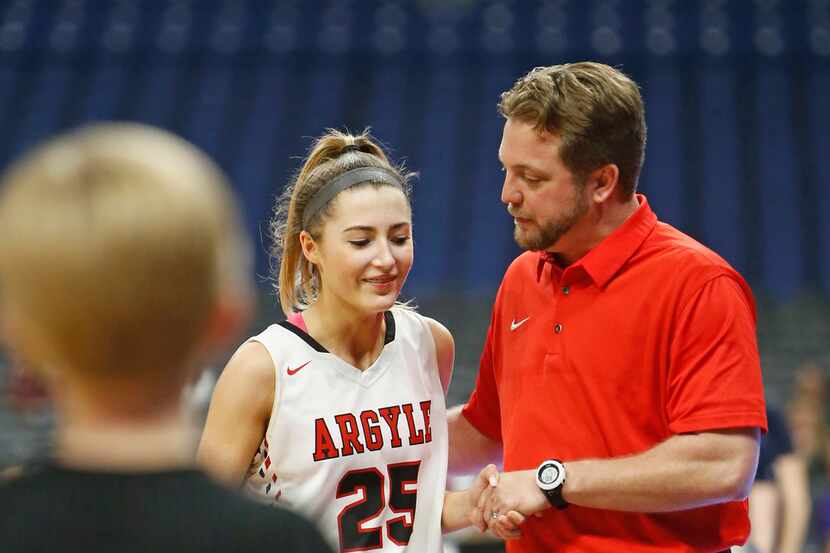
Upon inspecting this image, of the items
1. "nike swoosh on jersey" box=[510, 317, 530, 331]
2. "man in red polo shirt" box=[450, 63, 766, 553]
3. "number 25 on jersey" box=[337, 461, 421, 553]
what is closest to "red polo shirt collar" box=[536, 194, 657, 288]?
"man in red polo shirt" box=[450, 63, 766, 553]

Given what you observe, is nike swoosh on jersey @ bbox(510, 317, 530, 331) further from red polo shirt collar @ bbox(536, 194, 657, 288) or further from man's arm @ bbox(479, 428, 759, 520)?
man's arm @ bbox(479, 428, 759, 520)

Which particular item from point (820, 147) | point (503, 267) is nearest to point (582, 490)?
point (503, 267)

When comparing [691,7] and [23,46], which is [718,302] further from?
[23,46]

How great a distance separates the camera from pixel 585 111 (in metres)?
2.71

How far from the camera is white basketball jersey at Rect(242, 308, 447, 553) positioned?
2588 millimetres

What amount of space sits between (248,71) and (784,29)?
593 cm

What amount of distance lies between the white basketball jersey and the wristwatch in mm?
346

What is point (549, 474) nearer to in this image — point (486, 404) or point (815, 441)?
point (486, 404)

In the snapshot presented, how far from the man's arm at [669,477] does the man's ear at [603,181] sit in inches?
25.7

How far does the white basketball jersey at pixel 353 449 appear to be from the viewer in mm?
2588

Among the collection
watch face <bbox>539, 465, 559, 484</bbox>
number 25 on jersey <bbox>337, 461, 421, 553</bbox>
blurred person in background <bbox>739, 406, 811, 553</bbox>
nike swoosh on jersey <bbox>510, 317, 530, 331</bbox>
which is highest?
nike swoosh on jersey <bbox>510, 317, 530, 331</bbox>

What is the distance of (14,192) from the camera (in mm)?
1068

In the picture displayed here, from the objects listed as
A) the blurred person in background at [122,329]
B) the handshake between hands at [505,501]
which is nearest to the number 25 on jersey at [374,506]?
the handshake between hands at [505,501]

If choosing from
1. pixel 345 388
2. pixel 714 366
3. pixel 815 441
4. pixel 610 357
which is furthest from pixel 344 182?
pixel 815 441
